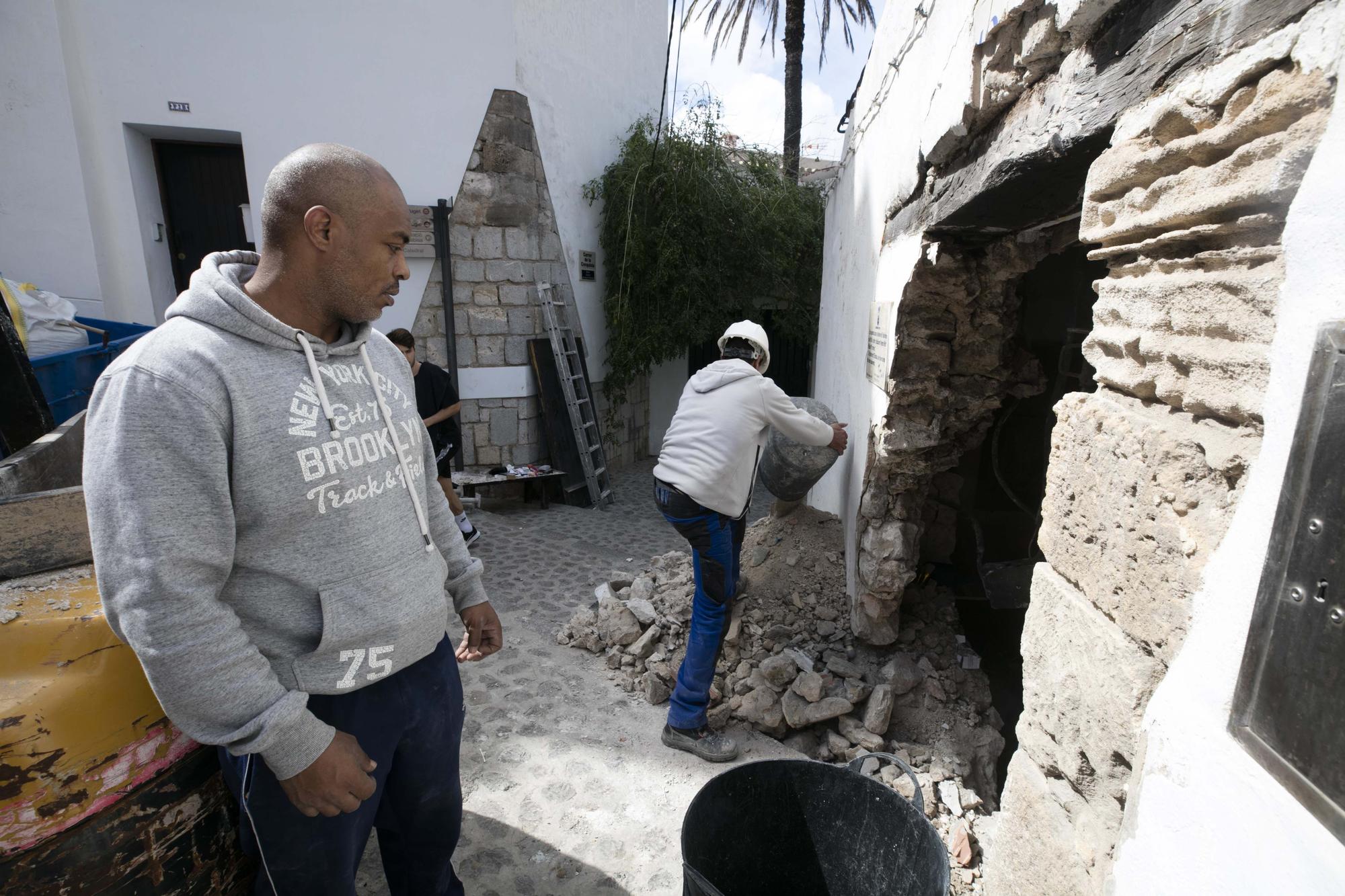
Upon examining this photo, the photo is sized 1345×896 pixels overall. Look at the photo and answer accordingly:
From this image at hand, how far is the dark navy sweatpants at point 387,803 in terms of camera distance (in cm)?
138

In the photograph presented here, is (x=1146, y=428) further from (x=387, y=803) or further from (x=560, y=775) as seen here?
(x=560, y=775)

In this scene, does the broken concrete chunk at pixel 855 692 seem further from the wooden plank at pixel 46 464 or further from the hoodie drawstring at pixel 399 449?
the wooden plank at pixel 46 464

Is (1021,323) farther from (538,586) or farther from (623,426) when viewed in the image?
(623,426)

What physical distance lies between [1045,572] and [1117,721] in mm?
380

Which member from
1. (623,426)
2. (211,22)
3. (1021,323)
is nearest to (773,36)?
(623,426)

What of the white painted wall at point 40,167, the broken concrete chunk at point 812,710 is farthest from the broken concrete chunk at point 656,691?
the white painted wall at point 40,167

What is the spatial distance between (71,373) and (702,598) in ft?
14.1

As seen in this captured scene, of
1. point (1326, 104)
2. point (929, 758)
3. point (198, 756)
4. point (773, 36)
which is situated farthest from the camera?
point (773, 36)

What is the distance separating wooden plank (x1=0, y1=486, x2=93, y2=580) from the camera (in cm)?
157

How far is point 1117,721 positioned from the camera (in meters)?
1.21

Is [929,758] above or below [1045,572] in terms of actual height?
below

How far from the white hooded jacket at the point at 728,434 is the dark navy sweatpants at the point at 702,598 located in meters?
0.07

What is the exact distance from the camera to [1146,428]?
1.17m

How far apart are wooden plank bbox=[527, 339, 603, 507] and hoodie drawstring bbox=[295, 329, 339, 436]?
19.0 feet
